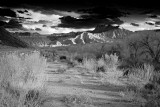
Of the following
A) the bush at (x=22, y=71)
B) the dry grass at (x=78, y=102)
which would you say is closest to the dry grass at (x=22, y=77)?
the bush at (x=22, y=71)

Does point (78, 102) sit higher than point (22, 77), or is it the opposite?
point (22, 77)

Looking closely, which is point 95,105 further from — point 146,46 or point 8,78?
point 146,46

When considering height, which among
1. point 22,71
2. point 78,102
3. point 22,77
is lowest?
point 78,102

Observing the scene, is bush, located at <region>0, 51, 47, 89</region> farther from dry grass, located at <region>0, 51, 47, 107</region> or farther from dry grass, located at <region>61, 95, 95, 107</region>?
dry grass, located at <region>61, 95, 95, 107</region>

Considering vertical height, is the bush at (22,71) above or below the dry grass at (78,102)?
above

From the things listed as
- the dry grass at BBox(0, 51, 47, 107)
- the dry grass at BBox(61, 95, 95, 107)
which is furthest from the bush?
the dry grass at BBox(61, 95, 95, 107)

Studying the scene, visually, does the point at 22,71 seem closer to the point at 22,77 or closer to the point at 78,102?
the point at 22,77

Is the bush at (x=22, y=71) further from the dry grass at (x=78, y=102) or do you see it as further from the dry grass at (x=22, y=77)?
the dry grass at (x=78, y=102)

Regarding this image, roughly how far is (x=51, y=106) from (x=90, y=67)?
42.4 ft

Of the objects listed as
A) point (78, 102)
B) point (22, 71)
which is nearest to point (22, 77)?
point (22, 71)

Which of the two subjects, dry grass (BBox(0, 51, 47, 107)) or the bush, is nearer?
dry grass (BBox(0, 51, 47, 107))

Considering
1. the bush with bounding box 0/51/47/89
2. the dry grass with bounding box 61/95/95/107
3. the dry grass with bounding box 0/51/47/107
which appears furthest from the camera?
the dry grass with bounding box 61/95/95/107

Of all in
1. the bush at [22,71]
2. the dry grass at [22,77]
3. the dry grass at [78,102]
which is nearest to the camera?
the dry grass at [22,77]

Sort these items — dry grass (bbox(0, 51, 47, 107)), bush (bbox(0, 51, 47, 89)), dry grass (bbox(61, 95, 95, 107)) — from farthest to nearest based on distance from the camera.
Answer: dry grass (bbox(61, 95, 95, 107)) → bush (bbox(0, 51, 47, 89)) → dry grass (bbox(0, 51, 47, 107))
